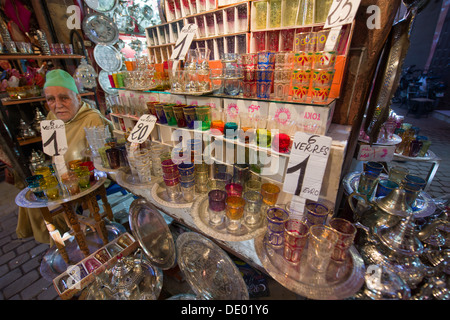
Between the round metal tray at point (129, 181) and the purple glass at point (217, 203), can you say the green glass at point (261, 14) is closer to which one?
the round metal tray at point (129, 181)

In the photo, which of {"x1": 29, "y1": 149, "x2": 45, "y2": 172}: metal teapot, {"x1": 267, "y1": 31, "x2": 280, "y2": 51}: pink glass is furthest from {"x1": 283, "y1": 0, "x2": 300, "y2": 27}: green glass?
{"x1": 29, "y1": 149, "x2": 45, "y2": 172}: metal teapot

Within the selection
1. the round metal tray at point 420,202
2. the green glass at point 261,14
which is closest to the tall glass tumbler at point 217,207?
the round metal tray at point 420,202

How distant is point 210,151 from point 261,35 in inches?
108

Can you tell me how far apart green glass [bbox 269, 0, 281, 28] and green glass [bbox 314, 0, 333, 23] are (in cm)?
56

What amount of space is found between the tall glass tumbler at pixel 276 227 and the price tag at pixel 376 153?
1081 mm

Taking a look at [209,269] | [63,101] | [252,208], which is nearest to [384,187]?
[252,208]

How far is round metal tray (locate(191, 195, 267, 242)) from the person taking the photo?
107 centimetres

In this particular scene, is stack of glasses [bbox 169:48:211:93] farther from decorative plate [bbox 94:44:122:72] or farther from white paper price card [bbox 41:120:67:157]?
decorative plate [bbox 94:44:122:72]

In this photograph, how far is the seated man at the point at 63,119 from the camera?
2090 mm

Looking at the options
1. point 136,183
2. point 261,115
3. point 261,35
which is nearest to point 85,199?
point 136,183

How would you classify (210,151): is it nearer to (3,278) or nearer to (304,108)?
(304,108)

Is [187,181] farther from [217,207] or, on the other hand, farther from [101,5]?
[101,5]

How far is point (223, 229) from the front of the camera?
113 centimetres

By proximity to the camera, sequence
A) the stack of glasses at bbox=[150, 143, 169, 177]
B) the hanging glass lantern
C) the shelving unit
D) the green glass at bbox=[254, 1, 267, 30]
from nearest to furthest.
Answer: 1. the shelving unit
2. the stack of glasses at bbox=[150, 143, 169, 177]
3. the green glass at bbox=[254, 1, 267, 30]
4. the hanging glass lantern
